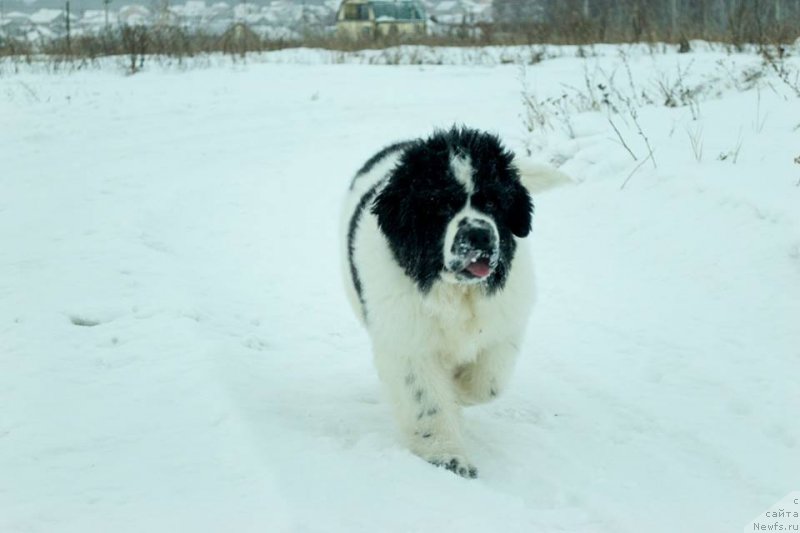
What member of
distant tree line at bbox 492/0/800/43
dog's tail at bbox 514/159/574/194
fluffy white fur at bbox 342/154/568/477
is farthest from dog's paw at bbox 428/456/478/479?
distant tree line at bbox 492/0/800/43

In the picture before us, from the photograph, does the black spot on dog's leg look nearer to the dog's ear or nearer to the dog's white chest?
the dog's white chest

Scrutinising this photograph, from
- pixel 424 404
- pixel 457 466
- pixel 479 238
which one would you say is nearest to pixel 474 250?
pixel 479 238

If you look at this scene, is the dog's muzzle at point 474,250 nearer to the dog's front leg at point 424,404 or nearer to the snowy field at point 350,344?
the dog's front leg at point 424,404

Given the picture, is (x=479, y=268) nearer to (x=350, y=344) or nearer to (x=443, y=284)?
(x=443, y=284)

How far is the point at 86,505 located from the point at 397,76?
14.6 meters

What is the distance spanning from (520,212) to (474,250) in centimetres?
53

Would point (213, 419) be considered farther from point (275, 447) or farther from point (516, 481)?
point (516, 481)

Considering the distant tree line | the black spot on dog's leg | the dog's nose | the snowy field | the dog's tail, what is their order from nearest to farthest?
the snowy field, the dog's nose, the black spot on dog's leg, the dog's tail, the distant tree line

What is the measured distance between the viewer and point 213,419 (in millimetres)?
3596

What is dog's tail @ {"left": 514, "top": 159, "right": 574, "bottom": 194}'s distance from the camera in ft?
13.3

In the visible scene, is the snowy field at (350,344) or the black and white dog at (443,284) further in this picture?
the black and white dog at (443,284)

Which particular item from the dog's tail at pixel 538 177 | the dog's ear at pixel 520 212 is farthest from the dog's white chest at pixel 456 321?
the dog's tail at pixel 538 177

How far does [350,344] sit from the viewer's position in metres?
5.39

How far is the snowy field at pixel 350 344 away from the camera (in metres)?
3.01
